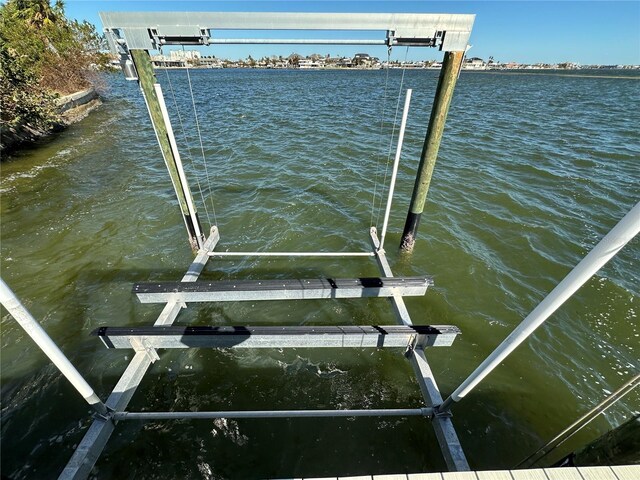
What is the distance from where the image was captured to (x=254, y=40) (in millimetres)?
4664

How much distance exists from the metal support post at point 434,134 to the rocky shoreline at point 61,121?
18362 millimetres

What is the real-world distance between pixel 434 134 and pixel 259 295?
4453mm

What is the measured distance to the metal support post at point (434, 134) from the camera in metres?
5.11

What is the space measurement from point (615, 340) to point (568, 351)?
3.26 feet

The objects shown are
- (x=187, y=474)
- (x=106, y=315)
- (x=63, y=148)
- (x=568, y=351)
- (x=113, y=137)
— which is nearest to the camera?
(x=187, y=474)

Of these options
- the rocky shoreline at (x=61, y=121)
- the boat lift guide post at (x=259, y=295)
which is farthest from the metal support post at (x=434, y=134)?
the rocky shoreline at (x=61, y=121)

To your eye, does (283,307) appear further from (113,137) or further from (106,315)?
(113,137)

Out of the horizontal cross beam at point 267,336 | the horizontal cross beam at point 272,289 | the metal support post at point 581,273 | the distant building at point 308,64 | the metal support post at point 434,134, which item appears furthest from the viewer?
the distant building at point 308,64

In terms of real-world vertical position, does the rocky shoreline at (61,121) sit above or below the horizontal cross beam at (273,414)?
below

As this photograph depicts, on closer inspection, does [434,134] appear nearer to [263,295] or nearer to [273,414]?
[263,295]

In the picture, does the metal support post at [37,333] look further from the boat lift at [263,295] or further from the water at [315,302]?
the water at [315,302]

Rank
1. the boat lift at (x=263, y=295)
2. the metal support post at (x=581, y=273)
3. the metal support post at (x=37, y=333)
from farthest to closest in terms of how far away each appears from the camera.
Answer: the boat lift at (x=263, y=295) < the metal support post at (x=37, y=333) < the metal support post at (x=581, y=273)

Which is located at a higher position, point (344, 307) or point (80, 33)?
point (80, 33)

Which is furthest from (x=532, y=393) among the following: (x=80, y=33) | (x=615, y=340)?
(x=80, y=33)
